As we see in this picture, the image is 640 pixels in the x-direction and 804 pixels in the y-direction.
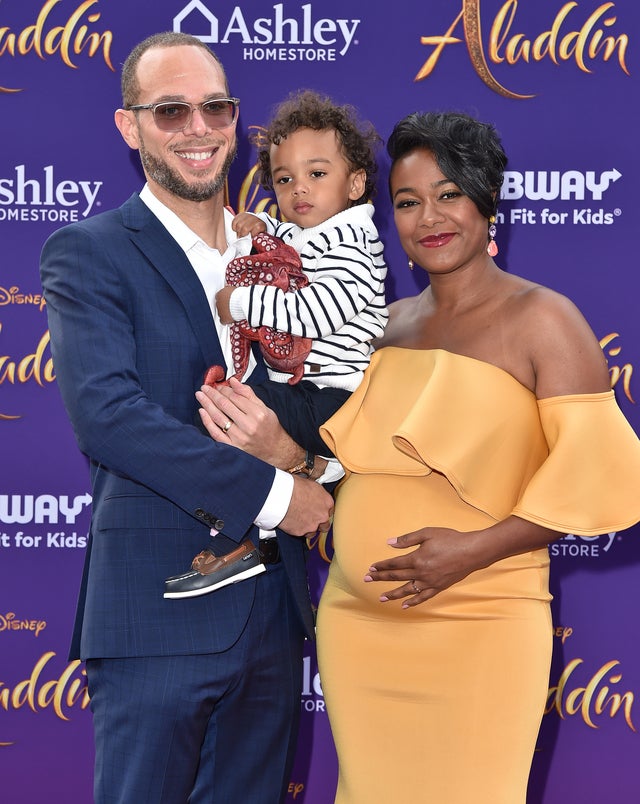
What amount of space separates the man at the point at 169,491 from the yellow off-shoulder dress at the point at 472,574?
Answer: 19cm

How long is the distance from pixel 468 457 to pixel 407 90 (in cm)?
214

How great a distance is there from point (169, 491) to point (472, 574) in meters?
0.82

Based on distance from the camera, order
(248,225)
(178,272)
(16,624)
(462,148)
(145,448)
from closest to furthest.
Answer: (145,448) < (178,272) < (462,148) < (248,225) < (16,624)

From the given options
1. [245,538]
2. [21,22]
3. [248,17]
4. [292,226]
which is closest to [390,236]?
[248,17]

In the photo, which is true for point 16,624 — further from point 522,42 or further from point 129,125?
point 522,42

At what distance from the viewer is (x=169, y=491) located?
2309 millimetres

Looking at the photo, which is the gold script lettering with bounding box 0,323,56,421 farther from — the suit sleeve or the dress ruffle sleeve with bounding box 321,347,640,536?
the dress ruffle sleeve with bounding box 321,347,640,536

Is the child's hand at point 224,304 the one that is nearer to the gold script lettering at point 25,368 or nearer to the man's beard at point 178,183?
the man's beard at point 178,183

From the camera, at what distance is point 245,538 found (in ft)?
8.30

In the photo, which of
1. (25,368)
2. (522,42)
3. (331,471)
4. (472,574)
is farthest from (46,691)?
(522,42)

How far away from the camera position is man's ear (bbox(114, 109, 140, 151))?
2.71 m

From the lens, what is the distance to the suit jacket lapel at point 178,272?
250cm

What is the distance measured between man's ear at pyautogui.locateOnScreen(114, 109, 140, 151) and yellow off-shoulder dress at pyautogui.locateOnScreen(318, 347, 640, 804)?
36.6 inches

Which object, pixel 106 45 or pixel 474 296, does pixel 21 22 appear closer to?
pixel 106 45
